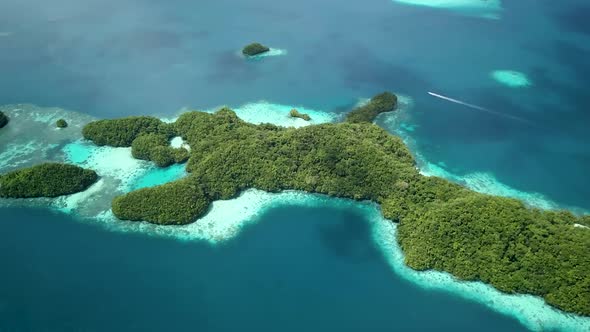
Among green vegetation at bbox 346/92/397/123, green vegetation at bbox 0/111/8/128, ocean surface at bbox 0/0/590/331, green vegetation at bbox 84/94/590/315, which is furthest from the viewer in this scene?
green vegetation at bbox 346/92/397/123

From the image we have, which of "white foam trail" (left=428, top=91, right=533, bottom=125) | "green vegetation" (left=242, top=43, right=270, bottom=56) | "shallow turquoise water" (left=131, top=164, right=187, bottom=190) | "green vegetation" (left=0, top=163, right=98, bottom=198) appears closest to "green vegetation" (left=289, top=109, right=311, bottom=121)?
"shallow turquoise water" (left=131, top=164, right=187, bottom=190)

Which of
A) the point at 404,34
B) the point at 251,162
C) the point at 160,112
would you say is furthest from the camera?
the point at 404,34

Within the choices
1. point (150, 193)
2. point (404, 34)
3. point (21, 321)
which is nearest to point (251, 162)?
point (150, 193)

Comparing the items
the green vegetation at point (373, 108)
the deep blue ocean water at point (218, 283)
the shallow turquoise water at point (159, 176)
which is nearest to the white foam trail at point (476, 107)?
the green vegetation at point (373, 108)

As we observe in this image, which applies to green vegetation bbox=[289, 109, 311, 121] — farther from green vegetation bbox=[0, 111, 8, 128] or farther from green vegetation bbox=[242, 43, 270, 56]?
green vegetation bbox=[0, 111, 8, 128]

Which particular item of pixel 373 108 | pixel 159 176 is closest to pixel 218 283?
pixel 159 176

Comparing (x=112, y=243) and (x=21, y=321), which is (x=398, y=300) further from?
(x=21, y=321)

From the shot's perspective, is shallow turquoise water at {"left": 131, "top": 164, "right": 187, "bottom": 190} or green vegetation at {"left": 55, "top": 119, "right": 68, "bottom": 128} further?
green vegetation at {"left": 55, "top": 119, "right": 68, "bottom": 128}
